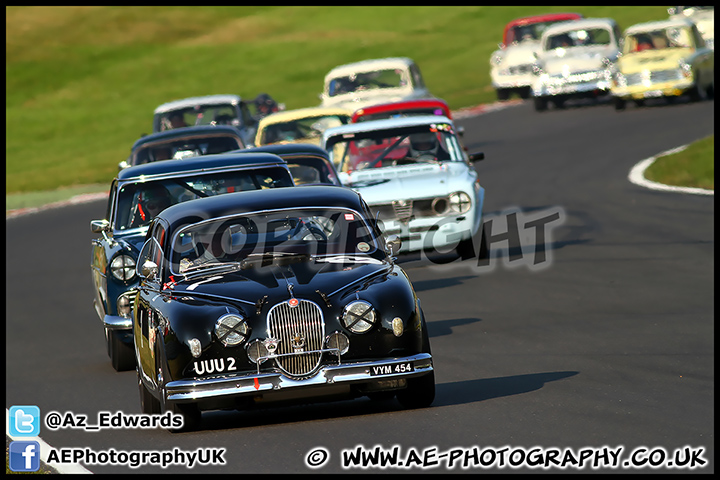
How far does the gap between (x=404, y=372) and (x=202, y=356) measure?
1226 mm

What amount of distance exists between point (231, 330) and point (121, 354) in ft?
11.4

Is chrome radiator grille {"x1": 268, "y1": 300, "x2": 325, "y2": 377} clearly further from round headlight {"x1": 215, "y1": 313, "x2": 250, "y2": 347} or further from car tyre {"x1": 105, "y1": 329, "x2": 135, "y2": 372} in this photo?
car tyre {"x1": 105, "y1": 329, "x2": 135, "y2": 372}

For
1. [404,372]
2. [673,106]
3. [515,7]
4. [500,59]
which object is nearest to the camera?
[404,372]

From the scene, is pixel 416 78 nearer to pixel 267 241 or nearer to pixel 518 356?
pixel 518 356

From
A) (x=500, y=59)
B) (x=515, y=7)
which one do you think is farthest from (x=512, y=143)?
(x=515, y=7)

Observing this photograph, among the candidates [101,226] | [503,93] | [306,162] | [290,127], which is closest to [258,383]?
[101,226]

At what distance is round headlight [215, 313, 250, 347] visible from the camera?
7957mm

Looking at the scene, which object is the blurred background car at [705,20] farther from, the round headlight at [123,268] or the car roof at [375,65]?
the round headlight at [123,268]

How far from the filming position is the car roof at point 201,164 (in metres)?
12.4

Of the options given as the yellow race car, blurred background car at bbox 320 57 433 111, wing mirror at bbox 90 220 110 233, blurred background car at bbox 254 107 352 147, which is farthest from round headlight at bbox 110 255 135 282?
the yellow race car

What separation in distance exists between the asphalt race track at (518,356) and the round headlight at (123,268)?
2.68ft

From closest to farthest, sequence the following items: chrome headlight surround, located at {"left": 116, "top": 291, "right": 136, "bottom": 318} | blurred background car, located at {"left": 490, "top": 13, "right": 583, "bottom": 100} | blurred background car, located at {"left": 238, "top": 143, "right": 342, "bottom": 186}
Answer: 1. chrome headlight surround, located at {"left": 116, "top": 291, "right": 136, "bottom": 318}
2. blurred background car, located at {"left": 238, "top": 143, "right": 342, "bottom": 186}
3. blurred background car, located at {"left": 490, "top": 13, "right": 583, "bottom": 100}

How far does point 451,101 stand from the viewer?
42.6 m

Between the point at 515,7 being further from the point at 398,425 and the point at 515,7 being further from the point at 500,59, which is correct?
the point at 398,425
